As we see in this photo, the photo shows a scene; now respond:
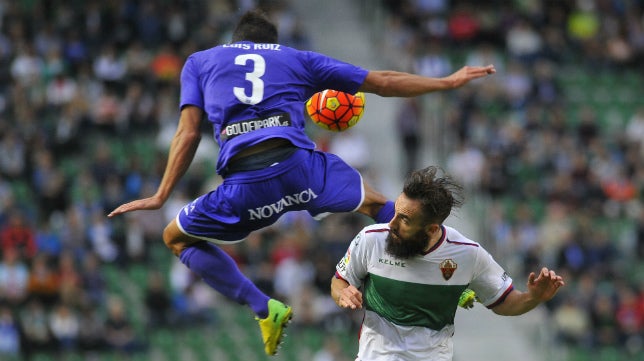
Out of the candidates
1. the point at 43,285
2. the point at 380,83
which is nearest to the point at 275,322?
the point at 380,83

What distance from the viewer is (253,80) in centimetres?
762

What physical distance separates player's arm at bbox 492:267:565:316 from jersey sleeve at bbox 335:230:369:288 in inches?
32.8

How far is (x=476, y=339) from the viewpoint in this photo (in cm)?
1830

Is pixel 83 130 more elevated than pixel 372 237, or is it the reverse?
pixel 372 237

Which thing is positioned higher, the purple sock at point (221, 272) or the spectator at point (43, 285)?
the purple sock at point (221, 272)

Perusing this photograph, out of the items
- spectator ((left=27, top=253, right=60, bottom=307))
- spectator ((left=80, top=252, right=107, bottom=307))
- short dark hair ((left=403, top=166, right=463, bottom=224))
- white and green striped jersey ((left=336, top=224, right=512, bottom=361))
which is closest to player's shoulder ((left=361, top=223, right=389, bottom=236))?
white and green striped jersey ((left=336, top=224, right=512, bottom=361))

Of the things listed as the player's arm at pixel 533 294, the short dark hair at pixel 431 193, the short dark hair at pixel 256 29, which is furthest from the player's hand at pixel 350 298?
the short dark hair at pixel 256 29

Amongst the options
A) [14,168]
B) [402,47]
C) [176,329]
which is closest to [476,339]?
[176,329]

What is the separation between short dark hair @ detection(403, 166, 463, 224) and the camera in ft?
22.4

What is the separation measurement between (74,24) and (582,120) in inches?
352

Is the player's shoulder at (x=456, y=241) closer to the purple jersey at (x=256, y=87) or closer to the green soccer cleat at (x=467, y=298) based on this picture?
the green soccer cleat at (x=467, y=298)

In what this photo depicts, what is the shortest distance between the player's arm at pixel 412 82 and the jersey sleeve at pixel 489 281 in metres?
1.05

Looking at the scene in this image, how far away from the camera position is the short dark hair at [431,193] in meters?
6.82

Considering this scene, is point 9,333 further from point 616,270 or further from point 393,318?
point 393,318
